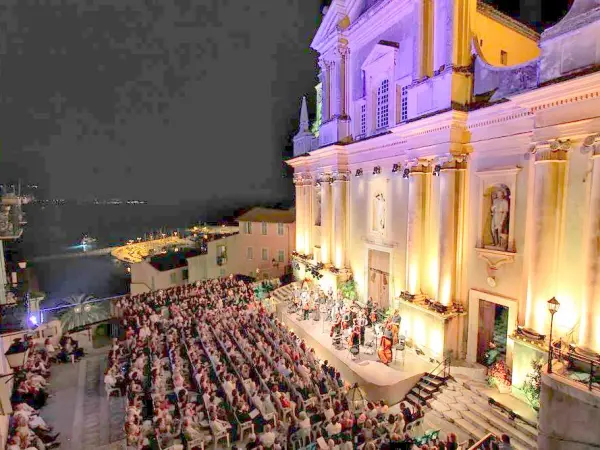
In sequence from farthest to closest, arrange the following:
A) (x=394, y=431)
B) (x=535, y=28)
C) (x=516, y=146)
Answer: (x=535, y=28)
(x=516, y=146)
(x=394, y=431)

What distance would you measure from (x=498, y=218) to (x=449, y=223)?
1.71m

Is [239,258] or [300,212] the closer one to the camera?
[300,212]

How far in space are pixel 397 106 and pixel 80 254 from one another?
308 feet

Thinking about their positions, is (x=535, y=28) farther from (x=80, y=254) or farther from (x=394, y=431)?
(x=80, y=254)

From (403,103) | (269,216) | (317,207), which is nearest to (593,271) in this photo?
(403,103)

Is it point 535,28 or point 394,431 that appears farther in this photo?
point 535,28

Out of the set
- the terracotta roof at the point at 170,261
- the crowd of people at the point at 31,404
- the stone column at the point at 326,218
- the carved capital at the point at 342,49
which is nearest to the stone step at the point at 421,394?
the stone column at the point at 326,218

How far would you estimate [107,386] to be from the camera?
41.1 feet

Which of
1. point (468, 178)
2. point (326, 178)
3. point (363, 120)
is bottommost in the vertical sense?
point (468, 178)

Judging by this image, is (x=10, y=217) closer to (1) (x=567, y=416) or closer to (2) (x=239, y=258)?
(2) (x=239, y=258)

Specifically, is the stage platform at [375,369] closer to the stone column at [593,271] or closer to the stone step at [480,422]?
the stone step at [480,422]

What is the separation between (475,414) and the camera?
10.7m

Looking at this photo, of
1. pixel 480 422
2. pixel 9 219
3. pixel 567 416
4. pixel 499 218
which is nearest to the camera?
pixel 567 416

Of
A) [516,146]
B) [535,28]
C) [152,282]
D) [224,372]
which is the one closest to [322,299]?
[224,372]
